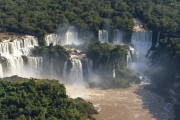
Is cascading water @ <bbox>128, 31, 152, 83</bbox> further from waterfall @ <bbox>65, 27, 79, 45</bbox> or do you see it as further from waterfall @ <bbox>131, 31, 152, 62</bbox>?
waterfall @ <bbox>65, 27, 79, 45</bbox>

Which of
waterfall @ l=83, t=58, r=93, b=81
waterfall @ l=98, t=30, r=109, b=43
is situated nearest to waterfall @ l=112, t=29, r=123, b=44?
waterfall @ l=98, t=30, r=109, b=43

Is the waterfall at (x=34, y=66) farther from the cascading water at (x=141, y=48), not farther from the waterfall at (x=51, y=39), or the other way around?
the cascading water at (x=141, y=48)

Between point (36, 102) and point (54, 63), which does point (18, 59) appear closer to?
point (54, 63)

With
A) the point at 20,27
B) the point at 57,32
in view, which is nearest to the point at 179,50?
the point at 57,32

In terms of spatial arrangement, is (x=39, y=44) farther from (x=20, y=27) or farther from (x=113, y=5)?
(x=113, y=5)

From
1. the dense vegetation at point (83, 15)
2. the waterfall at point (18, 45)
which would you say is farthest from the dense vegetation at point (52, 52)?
the dense vegetation at point (83, 15)
